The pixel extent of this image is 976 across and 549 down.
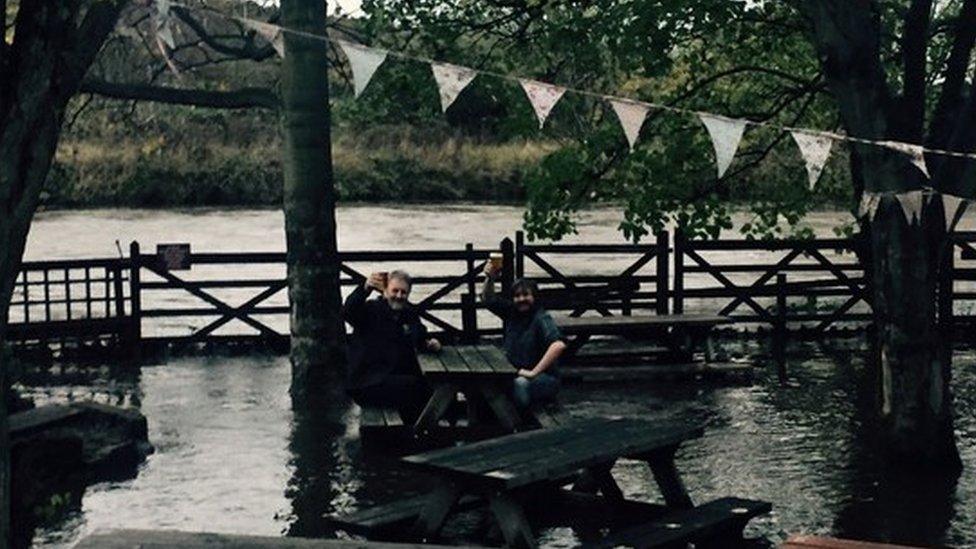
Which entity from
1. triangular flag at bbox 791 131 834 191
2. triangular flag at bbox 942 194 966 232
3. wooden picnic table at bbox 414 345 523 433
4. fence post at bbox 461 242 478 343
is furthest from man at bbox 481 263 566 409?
fence post at bbox 461 242 478 343

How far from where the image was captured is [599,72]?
1867 cm

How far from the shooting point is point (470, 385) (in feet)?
38.1

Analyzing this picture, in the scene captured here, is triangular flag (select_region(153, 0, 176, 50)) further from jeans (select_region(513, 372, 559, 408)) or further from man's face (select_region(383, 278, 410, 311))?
jeans (select_region(513, 372, 559, 408))

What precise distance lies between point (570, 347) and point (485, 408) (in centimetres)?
540

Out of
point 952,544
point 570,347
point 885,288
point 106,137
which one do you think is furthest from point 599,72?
point 106,137

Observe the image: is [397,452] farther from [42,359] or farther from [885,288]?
[42,359]

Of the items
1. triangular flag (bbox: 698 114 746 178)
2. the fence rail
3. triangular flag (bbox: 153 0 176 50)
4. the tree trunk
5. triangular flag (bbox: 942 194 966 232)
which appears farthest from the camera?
the fence rail

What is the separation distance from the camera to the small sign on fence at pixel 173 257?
784 inches

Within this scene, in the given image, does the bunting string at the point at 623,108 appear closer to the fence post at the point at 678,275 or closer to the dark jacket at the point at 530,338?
the dark jacket at the point at 530,338

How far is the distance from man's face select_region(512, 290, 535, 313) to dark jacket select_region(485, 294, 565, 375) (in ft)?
0.15

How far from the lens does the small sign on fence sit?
19.9 meters

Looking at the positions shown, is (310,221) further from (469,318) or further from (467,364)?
(467,364)

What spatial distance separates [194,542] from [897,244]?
7.29 meters

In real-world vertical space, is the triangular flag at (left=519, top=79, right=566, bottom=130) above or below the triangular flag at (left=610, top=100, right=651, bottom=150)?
above
